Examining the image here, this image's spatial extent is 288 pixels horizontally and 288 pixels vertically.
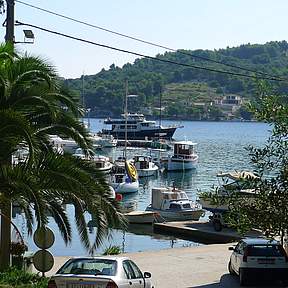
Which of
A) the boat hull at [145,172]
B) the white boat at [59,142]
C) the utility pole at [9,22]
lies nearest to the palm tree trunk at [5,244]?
the white boat at [59,142]

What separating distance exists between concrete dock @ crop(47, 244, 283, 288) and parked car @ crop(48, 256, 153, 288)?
19.6ft

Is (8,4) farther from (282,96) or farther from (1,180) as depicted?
(282,96)

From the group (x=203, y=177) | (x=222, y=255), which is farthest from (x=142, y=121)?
(x=222, y=255)

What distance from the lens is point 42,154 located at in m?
16.7

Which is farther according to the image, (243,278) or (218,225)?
(218,225)

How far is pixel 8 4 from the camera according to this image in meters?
20.9

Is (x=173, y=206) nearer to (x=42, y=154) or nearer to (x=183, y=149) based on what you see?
(x=42, y=154)

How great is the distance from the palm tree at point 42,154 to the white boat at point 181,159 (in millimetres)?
69713

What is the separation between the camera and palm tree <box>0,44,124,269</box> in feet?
52.0

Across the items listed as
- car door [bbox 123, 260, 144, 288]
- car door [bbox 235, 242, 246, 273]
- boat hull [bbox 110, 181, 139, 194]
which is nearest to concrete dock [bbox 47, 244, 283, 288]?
car door [bbox 235, 242, 246, 273]

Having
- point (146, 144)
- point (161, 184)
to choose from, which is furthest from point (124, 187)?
point (146, 144)

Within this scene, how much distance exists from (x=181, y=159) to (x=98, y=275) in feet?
249

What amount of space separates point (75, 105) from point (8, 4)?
144 inches

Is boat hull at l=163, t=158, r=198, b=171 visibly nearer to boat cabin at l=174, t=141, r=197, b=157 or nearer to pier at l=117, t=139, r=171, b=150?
boat cabin at l=174, t=141, r=197, b=157
